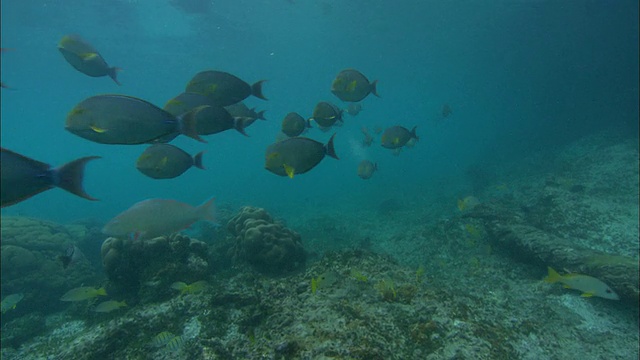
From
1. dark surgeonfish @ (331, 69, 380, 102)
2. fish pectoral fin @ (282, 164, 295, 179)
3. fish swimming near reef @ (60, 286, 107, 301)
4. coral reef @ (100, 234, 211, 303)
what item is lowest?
fish swimming near reef @ (60, 286, 107, 301)

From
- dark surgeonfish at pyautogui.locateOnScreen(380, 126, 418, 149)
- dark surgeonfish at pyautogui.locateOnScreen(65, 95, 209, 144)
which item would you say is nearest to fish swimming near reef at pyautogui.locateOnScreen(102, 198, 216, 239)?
dark surgeonfish at pyautogui.locateOnScreen(65, 95, 209, 144)

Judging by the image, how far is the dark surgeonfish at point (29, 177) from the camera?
1.74 meters

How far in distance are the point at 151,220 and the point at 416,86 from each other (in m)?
55.4

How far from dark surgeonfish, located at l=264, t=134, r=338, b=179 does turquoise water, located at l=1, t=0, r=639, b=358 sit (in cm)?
167

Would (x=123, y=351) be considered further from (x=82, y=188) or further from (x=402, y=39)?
(x=402, y=39)

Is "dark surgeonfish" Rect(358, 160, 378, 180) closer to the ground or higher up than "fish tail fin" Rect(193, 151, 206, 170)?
higher up

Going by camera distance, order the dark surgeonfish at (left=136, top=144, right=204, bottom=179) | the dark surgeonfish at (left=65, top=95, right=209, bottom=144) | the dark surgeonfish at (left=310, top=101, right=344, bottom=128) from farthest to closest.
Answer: the dark surgeonfish at (left=310, top=101, right=344, bottom=128)
the dark surgeonfish at (left=136, top=144, right=204, bottom=179)
the dark surgeonfish at (left=65, top=95, right=209, bottom=144)

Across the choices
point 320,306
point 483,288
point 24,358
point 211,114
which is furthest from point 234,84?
point 483,288

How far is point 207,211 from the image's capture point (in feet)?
14.7

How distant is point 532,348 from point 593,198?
837cm

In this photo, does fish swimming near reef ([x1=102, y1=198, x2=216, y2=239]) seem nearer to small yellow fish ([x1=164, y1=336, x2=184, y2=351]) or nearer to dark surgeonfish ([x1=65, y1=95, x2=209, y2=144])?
small yellow fish ([x1=164, y1=336, x2=184, y2=351])

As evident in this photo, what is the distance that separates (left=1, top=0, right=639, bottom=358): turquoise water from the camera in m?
7.73

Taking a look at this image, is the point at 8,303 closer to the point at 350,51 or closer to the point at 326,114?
the point at 326,114

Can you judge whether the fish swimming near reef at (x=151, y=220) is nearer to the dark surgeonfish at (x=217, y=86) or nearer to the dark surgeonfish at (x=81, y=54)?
the dark surgeonfish at (x=217, y=86)
